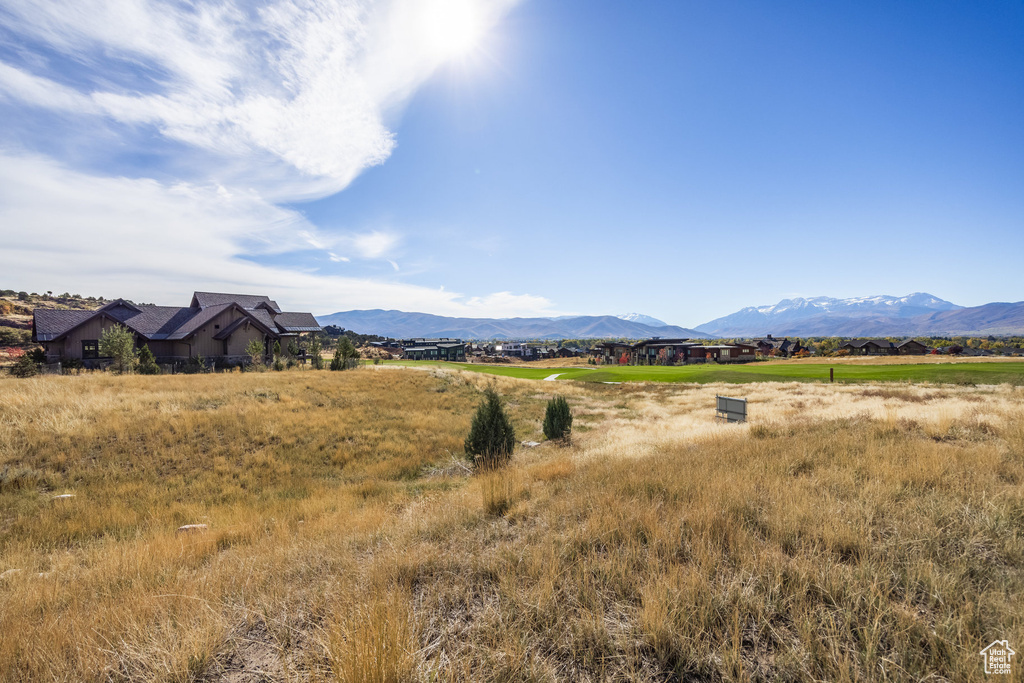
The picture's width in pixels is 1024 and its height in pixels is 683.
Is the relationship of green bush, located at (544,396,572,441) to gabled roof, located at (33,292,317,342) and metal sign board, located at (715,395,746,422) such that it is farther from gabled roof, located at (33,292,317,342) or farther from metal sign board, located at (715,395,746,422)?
gabled roof, located at (33,292,317,342)

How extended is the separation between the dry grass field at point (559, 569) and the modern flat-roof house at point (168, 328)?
87.8 feet

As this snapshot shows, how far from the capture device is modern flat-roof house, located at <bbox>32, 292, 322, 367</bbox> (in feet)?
95.4

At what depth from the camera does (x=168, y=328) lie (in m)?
33.0

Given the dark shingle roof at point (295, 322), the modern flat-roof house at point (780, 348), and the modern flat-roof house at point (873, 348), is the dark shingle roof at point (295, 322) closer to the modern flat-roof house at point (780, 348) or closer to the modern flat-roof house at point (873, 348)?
the modern flat-roof house at point (780, 348)

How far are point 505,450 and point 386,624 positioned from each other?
8.43 m

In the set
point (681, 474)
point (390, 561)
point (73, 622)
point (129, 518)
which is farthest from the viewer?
point (129, 518)

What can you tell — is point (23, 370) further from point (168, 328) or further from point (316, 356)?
point (316, 356)

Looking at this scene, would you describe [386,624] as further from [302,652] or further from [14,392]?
[14,392]

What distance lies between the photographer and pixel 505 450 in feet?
36.8

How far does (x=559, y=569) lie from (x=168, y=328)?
140 ft

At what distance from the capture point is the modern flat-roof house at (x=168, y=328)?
29.1 meters

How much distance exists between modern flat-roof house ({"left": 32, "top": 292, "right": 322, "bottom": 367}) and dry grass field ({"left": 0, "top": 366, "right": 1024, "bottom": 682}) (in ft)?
87.8

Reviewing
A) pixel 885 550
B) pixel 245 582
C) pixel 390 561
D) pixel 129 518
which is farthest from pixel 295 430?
pixel 885 550

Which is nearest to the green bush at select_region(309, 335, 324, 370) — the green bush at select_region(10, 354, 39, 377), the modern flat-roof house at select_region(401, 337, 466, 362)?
the green bush at select_region(10, 354, 39, 377)
